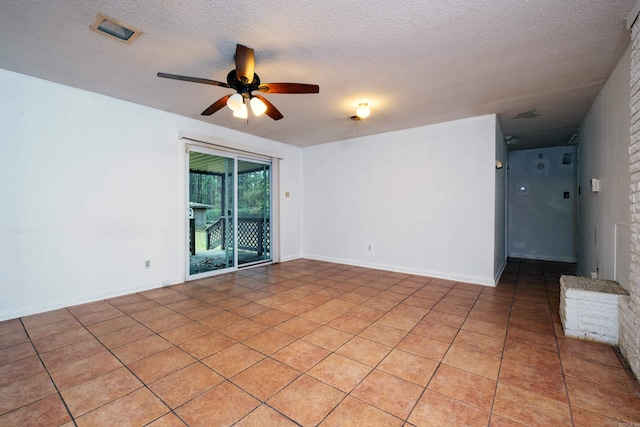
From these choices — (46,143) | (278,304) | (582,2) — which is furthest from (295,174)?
(582,2)

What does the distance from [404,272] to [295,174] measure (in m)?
3.24

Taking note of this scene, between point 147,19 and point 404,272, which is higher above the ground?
point 147,19

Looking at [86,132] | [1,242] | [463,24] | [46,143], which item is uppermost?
[463,24]

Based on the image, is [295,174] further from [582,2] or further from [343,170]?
[582,2]

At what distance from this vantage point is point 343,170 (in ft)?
19.0

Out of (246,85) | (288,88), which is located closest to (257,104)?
(246,85)

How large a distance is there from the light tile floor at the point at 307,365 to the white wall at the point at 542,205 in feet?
11.3

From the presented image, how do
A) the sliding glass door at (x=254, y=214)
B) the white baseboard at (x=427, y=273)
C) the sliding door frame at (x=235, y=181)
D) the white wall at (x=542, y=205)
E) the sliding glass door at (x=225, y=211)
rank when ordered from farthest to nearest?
the white wall at (x=542, y=205) → the sliding glass door at (x=254, y=214) → the sliding glass door at (x=225, y=211) → the sliding door frame at (x=235, y=181) → the white baseboard at (x=427, y=273)

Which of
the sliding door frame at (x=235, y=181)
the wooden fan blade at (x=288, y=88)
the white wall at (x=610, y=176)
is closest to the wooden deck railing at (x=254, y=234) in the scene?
the sliding door frame at (x=235, y=181)

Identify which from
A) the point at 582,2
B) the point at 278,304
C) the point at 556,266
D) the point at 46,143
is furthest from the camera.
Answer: the point at 556,266

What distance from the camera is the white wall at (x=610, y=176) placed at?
2.45 m

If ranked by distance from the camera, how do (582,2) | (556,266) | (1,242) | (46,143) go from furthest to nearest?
1. (556,266)
2. (46,143)
3. (1,242)
4. (582,2)

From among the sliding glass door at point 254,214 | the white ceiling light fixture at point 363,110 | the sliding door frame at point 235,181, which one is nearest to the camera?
the white ceiling light fixture at point 363,110

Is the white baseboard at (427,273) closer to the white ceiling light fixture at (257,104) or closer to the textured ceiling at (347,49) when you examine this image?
the textured ceiling at (347,49)
